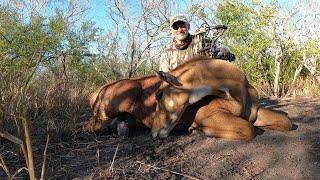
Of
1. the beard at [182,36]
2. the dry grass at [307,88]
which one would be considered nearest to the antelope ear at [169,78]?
the beard at [182,36]

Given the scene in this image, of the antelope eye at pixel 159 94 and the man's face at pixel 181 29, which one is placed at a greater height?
the man's face at pixel 181 29

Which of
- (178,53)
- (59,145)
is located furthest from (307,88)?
(59,145)

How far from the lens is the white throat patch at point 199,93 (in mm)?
3471

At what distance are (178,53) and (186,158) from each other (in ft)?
9.90

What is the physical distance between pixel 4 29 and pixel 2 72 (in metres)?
8.27

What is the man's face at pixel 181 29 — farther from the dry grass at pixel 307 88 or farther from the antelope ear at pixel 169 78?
the dry grass at pixel 307 88

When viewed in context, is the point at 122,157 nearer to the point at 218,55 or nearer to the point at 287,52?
the point at 218,55

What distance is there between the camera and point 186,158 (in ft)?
9.38

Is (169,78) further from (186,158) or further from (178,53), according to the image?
(178,53)

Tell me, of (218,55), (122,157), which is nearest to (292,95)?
(218,55)

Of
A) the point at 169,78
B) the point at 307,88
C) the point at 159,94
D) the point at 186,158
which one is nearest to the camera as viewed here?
the point at 186,158

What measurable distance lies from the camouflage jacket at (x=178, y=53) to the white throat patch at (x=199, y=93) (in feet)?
6.21

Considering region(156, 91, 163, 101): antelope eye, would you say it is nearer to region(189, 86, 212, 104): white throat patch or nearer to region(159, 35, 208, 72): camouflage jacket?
region(189, 86, 212, 104): white throat patch

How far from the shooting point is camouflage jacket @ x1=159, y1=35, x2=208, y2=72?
214 inches
